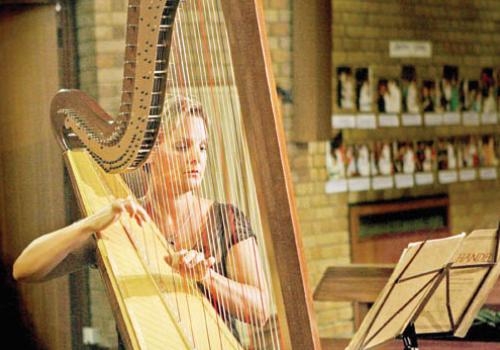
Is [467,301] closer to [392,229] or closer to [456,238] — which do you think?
[456,238]

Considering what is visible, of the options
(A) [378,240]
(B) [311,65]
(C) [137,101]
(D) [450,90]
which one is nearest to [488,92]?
(D) [450,90]

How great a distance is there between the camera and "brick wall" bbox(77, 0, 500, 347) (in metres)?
4.23

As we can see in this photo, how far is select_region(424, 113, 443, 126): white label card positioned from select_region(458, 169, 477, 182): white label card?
376mm

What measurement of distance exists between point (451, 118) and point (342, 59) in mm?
1098

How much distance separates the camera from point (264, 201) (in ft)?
4.27

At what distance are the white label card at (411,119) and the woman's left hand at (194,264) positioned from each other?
3.97 m

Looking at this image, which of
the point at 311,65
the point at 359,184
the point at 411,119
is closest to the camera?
the point at 311,65

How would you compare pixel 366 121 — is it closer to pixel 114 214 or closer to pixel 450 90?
pixel 450 90

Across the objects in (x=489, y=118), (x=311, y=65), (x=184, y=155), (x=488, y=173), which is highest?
(x=311, y=65)

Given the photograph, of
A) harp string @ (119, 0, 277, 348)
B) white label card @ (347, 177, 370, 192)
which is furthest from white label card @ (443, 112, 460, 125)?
harp string @ (119, 0, 277, 348)

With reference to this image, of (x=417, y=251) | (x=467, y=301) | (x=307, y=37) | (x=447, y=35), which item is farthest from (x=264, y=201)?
(x=447, y=35)

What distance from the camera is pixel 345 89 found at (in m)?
5.49

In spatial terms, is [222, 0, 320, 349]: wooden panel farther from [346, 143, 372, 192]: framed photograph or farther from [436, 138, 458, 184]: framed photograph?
[436, 138, 458, 184]: framed photograph

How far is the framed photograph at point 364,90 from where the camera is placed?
556cm
